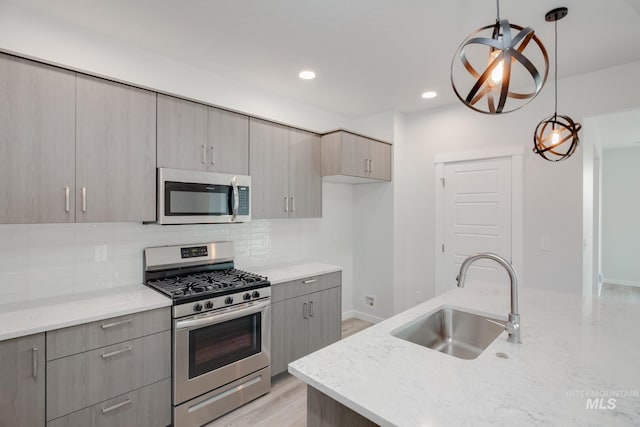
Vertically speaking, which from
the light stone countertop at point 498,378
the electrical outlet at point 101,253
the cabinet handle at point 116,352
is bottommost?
the cabinet handle at point 116,352

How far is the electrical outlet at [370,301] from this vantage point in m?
4.22

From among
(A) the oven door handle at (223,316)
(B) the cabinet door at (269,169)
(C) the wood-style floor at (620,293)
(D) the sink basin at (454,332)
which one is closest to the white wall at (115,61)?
(B) the cabinet door at (269,169)

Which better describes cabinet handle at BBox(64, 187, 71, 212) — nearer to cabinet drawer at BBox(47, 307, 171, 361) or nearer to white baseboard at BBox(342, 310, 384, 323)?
cabinet drawer at BBox(47, 307, 171, 361)

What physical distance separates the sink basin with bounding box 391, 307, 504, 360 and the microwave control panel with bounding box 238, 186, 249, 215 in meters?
1.71

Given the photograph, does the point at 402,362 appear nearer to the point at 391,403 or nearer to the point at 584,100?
the point at 391,403

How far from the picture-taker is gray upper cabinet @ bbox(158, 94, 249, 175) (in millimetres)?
2369

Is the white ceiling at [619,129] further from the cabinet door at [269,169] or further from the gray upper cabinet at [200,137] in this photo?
the gray upper cabinet at [200,137]

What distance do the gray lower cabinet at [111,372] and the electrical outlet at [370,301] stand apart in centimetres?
272

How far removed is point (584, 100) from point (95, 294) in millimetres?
4401

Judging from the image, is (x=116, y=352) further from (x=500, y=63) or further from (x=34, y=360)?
(x=500, y=63)

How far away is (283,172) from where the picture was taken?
3.16m

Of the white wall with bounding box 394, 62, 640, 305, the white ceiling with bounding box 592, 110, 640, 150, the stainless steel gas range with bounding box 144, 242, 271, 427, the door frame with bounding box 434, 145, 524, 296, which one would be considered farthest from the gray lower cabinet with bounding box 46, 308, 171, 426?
the white ceiling with bounding box 592, 110, 640, 150

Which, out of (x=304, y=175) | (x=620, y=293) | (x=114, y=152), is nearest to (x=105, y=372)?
(x=114, y=152)

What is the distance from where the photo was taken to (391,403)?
97 centimetres
